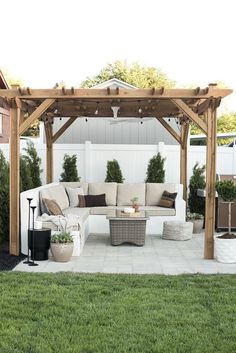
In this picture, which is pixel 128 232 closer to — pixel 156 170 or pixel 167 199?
pixel 167 199

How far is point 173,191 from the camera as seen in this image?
12.4m

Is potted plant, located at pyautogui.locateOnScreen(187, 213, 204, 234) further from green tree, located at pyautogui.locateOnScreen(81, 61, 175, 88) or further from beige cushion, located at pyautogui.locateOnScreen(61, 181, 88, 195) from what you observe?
green tree, located at pyautogui.locateOnScreen(81, 61, 175, 88)

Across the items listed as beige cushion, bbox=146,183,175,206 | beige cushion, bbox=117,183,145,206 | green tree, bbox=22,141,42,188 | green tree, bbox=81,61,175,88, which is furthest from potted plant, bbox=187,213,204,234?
green tree, bbox=81,61,175,88

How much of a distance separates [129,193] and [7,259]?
4.69 m

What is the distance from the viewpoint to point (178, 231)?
10.5 meters

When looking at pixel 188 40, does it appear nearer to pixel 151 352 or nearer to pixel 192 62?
pixel 192 62

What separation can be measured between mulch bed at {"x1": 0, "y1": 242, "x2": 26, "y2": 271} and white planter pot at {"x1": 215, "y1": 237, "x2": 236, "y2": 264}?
10.1 ft

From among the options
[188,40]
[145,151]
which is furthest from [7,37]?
[145,151]

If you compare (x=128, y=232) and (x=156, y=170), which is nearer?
(x=128, y=232)

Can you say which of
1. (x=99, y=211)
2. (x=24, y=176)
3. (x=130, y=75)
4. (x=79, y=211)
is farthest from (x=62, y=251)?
(x=130, y=75)

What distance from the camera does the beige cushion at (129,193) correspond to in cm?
1239

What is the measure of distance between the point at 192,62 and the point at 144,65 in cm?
513

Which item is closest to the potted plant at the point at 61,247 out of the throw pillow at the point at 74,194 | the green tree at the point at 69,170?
the throw pillow at the point at 74,194

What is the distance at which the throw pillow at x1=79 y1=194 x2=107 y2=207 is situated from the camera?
1201 cm
